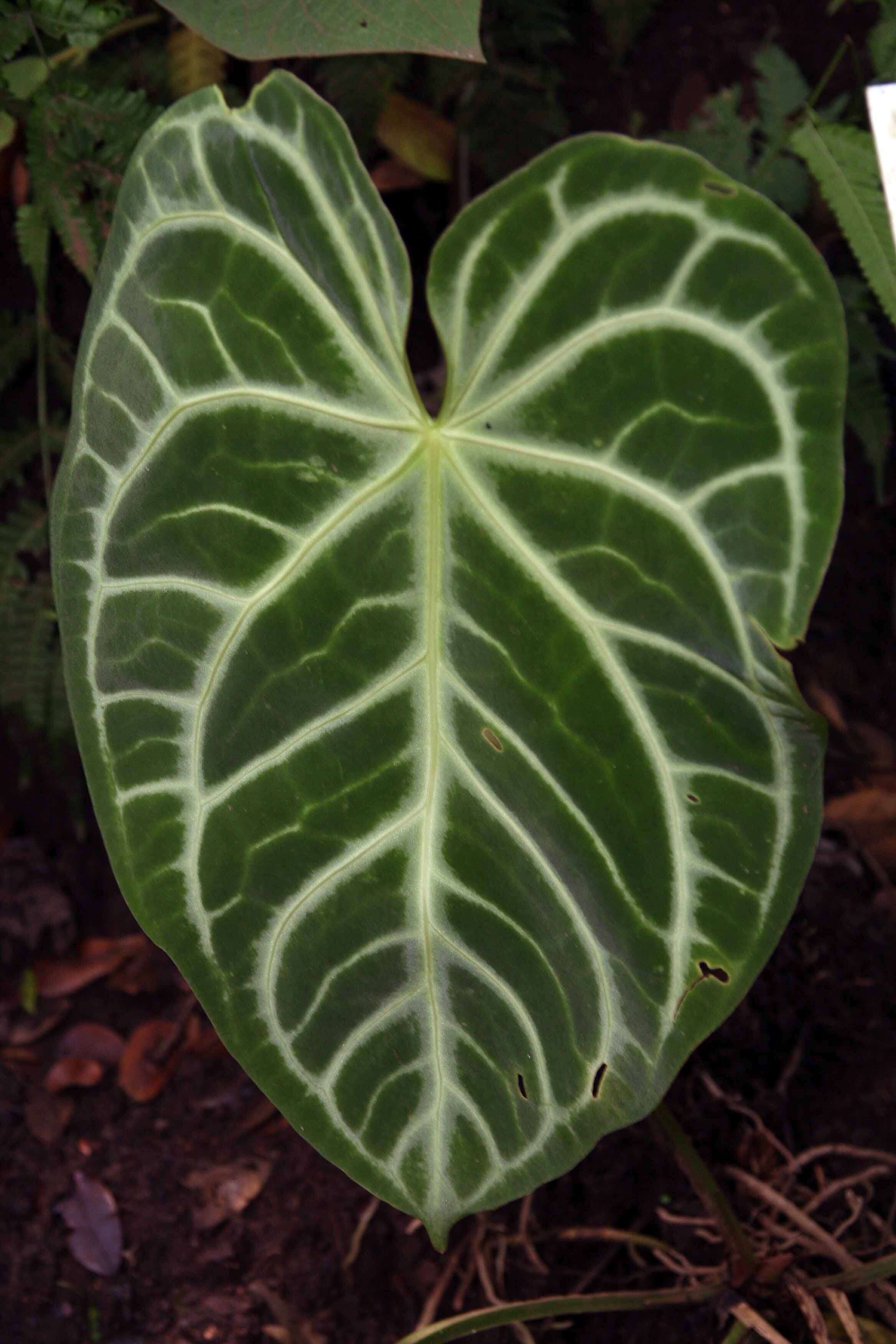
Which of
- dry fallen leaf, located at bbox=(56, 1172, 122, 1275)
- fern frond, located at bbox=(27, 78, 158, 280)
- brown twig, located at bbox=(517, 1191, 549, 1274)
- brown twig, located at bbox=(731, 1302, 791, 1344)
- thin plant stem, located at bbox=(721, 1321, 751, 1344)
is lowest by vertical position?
dry fallen leaf, located at bbox=(56, 1172, 122, 1275)

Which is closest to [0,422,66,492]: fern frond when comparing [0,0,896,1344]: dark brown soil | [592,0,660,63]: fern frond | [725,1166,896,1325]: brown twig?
[0,0,896,1344]: dark brown soil

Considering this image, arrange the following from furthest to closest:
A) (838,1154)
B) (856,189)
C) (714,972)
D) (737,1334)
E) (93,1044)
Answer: (93,1044) → (838,1154) → (737,1334) → (856,189) → (714,972)

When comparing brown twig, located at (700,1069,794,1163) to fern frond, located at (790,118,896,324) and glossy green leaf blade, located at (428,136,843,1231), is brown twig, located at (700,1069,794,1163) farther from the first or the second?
fern frond, located at (790,118,896,324)

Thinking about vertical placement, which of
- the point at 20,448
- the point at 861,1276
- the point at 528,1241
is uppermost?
the point at 20,448

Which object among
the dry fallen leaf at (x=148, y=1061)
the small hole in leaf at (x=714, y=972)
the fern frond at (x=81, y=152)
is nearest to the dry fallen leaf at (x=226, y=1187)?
the dry fallen leaf at (x=148, y=1061)

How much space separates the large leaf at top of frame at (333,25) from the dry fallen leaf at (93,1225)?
1216mm

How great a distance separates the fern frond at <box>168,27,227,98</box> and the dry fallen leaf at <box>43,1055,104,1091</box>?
45.7 inches

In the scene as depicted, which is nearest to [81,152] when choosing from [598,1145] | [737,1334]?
[598,1145]

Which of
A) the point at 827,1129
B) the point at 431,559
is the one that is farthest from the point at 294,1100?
the point at 827,1129

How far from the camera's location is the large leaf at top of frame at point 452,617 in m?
0.60

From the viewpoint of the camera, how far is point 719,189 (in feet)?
1.88

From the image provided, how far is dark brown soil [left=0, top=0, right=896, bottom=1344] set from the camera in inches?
44.1

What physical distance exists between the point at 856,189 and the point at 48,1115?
4.43 feet

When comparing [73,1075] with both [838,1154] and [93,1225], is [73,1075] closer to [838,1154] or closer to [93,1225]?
[93,1225]
